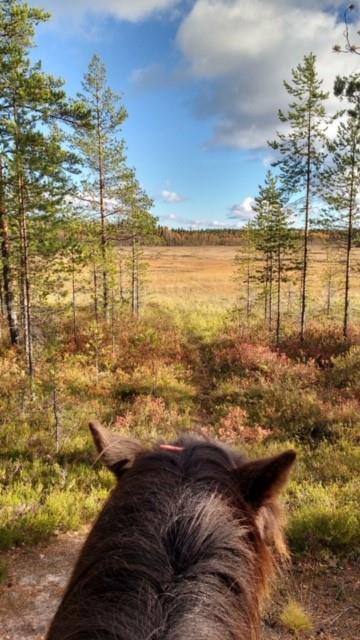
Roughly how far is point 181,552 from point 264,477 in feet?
1.34

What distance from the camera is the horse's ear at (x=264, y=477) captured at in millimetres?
1480

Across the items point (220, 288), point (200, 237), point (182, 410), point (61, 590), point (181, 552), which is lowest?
point (182, 410)

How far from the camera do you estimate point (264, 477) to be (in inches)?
60.7

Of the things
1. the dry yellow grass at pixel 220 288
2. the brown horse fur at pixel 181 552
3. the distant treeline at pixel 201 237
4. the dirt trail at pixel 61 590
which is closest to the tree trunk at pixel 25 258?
the dirt trail at pixel 61 590

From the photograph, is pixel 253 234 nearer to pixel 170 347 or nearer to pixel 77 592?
pixel 170 347

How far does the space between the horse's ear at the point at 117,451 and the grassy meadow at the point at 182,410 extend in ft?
1.93

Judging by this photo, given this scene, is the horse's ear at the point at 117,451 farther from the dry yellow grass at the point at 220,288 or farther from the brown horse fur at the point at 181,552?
the dry yellow grass at the point at 220,288

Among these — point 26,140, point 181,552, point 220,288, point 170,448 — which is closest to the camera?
point 181,552

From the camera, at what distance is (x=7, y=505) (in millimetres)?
6605

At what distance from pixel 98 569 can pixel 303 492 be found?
7.03 m

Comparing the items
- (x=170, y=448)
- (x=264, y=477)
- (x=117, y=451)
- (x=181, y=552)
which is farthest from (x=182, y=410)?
(x=181, y=552)

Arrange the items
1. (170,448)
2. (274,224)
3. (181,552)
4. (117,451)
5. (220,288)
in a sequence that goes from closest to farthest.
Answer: (181,552), (170,448), (117,451), (274,224), (220,288)

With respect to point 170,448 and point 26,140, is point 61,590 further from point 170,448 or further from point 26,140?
point 26,140

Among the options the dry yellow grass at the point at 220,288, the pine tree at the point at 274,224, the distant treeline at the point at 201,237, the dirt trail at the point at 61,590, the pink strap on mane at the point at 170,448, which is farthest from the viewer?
the distant treeline at the point at 201,237
